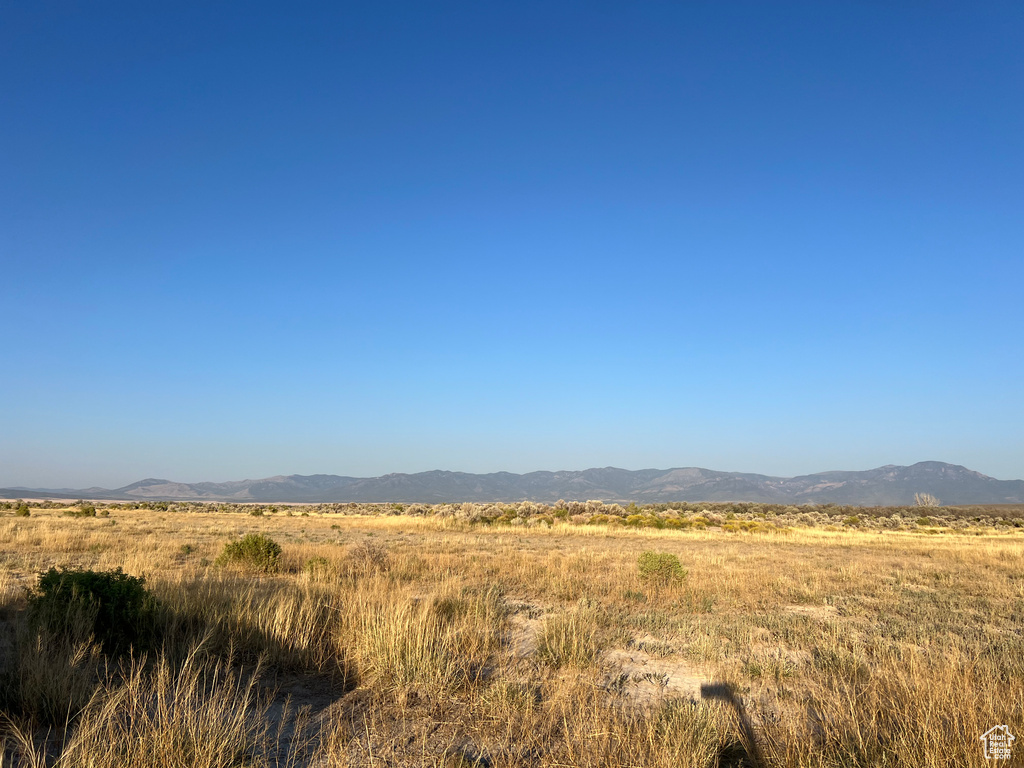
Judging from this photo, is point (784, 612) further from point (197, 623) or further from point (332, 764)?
point (197, 623)

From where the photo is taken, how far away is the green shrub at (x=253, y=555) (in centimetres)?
1320

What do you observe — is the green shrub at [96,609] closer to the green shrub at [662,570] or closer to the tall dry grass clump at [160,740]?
the tall dry grass clump at [160,740]

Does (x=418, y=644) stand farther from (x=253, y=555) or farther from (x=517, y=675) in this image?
(x=253, y=555)

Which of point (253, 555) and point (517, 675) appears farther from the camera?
point (253, 555)

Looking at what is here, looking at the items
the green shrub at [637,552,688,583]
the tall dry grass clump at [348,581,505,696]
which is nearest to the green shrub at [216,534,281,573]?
the tall dry grass clump at [348,581,505,696]

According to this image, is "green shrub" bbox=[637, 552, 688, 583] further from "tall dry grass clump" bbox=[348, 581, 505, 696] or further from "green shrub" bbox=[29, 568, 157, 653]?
"green shrub" bbox=[29, 568, 157, 653]

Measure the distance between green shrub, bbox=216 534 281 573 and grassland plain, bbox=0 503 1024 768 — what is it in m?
0.70

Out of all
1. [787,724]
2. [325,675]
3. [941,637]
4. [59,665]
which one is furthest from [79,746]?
[941,637]

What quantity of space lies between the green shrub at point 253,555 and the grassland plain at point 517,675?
2.28ft

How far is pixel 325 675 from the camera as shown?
6.23 metres

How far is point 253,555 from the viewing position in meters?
13.6

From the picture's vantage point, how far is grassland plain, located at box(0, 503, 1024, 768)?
4.07m

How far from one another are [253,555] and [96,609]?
7.50m

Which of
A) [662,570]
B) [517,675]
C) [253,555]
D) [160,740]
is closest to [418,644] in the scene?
[517,675]
